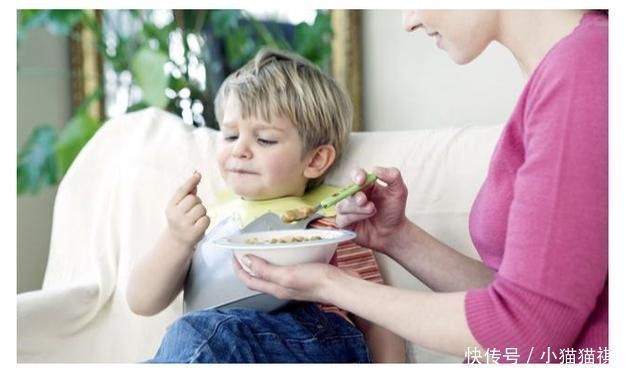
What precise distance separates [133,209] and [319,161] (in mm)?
→ 397

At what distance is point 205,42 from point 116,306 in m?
1.19

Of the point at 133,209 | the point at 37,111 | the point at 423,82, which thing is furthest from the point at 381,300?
the point at 37,111

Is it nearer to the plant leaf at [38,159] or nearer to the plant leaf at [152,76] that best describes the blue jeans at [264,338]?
the plant leaf at [152,76]

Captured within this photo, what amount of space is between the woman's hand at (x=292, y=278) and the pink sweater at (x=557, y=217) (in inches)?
7.6

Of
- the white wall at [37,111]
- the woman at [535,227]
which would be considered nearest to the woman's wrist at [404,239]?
the woman at [535,227]

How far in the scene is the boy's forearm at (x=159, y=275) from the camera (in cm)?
125

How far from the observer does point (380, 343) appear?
A: 134 cm

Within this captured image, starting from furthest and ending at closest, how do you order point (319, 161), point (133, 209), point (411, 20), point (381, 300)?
point (133, 209), point (319, 161), point (411, 20), point (381, 300)

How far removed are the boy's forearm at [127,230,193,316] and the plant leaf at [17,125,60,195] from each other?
1135mm

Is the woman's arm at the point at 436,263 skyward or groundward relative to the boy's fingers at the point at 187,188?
groundward

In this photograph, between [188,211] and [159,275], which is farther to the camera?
[159,275]

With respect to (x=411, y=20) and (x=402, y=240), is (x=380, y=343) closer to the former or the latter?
(x=402, y=240)

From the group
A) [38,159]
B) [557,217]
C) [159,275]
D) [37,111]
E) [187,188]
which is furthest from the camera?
[37,111]
